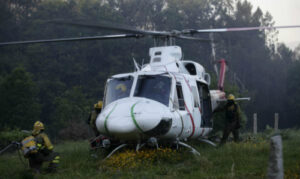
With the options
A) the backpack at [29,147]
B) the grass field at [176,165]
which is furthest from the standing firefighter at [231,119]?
the backpack at [29,147]

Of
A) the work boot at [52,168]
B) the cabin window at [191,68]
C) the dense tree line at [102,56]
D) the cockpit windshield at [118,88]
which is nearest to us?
the work boot at [52,168]

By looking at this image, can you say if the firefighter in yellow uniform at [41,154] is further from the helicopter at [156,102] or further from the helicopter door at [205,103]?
the helicopter door at [205,103]

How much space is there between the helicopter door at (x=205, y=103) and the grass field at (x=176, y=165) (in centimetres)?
195

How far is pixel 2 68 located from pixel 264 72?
37639 millimetres

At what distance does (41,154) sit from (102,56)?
138 ft

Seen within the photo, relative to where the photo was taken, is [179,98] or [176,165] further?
[179,98]

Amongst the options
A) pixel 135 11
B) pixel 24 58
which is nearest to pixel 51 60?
pixel 24 58

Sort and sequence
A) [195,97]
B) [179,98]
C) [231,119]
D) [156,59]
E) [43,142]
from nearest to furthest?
[43,142] < [179,98] < [195,97] < [156,59] < [231,119]

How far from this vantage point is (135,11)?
194 ft

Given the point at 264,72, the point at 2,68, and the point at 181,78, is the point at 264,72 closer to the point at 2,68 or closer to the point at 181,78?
the point at 2,68

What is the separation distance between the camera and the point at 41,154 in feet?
28.5

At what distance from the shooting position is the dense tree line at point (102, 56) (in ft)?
132

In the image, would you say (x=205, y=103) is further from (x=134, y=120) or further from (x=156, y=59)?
(x=134, y=120)

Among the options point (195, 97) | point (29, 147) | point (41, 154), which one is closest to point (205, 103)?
point (195, 97)
